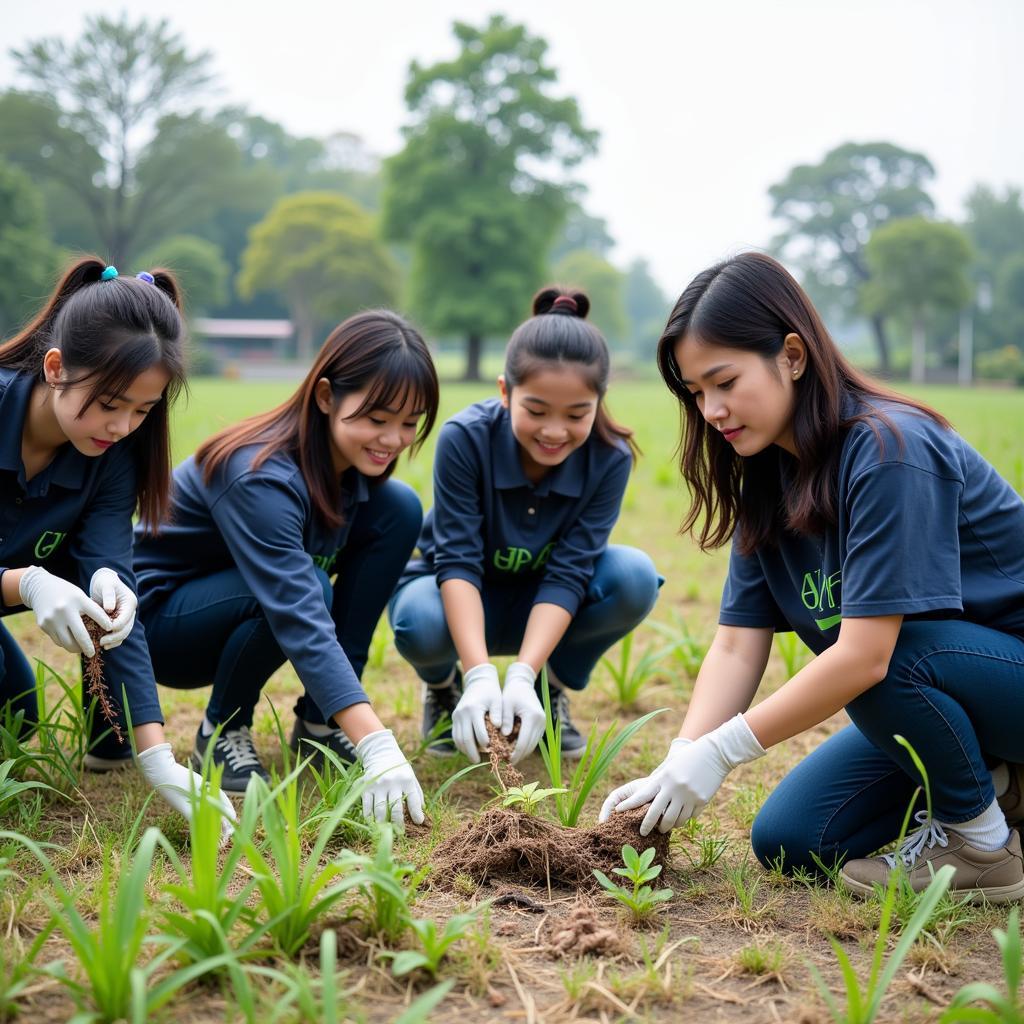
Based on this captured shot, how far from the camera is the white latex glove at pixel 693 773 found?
6.71 feet

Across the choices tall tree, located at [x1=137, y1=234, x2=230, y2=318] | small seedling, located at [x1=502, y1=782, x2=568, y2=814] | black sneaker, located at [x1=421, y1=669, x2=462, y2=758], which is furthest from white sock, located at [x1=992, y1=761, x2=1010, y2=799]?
tall tree, located at [x1=137, y1=234, x2=230, y2=318]

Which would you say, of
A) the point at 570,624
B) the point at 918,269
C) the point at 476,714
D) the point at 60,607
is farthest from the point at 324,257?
the point at 60,607

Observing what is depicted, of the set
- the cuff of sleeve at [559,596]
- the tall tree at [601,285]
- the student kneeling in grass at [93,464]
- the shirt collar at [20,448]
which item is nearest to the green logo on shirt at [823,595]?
the cuff of sleeve at [559,596]

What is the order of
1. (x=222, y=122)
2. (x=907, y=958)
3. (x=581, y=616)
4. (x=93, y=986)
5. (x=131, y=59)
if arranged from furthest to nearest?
(x=222, y=122), (x=131, y=59), (x=581, y=616), (x=907, y=958), (x=93, y=986)

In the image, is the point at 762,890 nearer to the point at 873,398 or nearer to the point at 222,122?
the point at 873,398

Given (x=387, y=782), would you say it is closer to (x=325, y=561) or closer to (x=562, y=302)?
(x=325, y=561)

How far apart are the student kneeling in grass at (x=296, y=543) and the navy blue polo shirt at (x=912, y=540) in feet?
3.40

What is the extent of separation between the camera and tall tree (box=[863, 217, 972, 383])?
47.8 meters

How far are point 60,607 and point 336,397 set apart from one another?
2.92 feet

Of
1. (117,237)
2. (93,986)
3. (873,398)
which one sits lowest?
(93,986)

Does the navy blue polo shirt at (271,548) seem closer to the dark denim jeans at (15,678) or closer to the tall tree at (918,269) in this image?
the dark denim jeans at (15,678)

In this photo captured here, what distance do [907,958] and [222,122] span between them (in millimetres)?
51580

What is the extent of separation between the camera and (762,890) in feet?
6.80

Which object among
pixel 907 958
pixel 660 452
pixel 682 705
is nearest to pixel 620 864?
pixel 907 958
